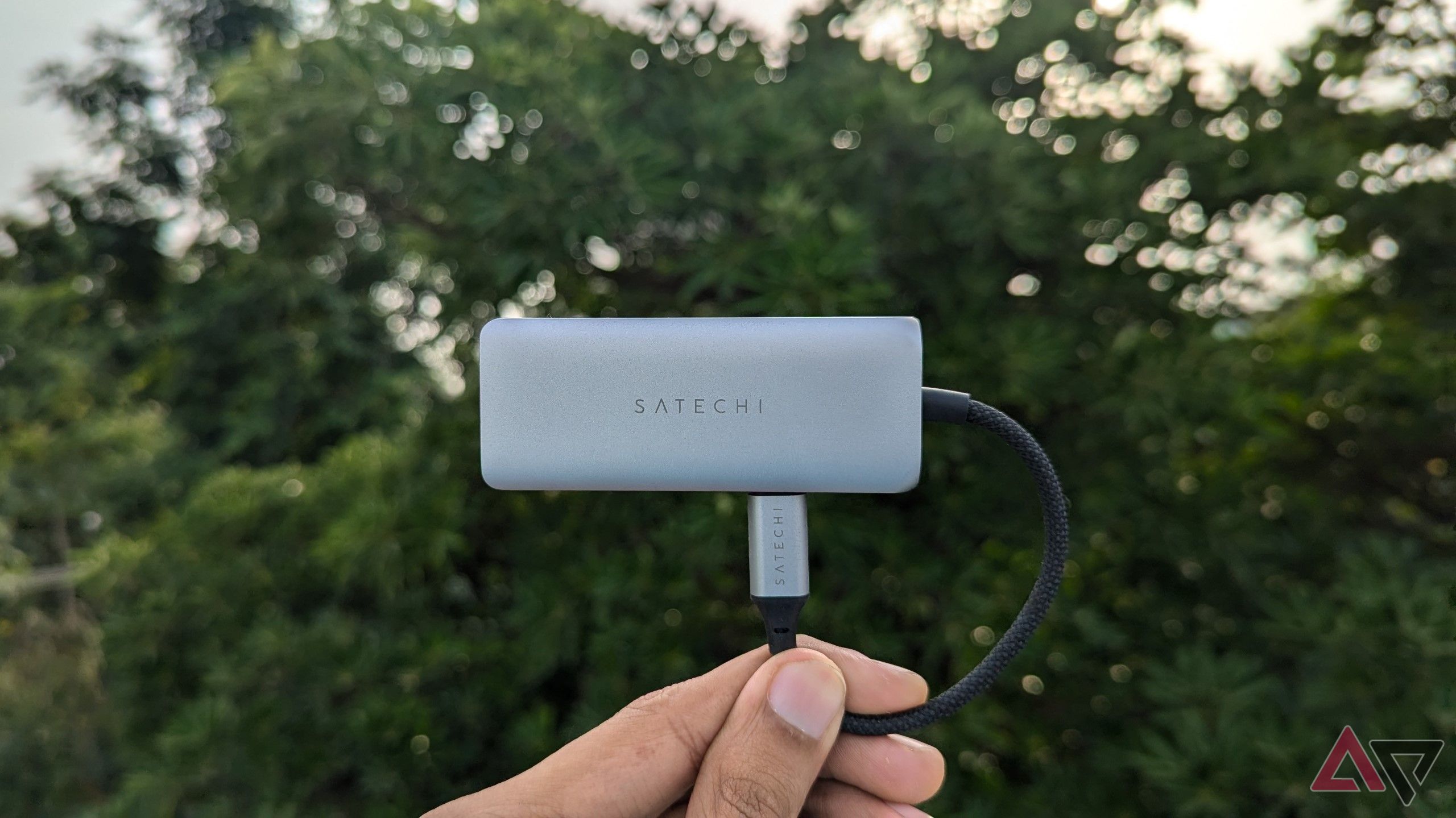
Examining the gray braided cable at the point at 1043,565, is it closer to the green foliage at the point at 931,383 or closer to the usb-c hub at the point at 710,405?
the usb-c hub at the point at 710,405

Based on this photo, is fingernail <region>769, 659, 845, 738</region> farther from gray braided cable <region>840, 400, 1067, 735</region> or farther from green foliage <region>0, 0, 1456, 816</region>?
green foliage <region>0, 0, 1456, 816</region>

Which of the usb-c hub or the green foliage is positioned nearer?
the usb-c hub

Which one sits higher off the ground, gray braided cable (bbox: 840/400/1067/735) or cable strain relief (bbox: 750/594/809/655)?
gray braided cable (bbox: 840/400/1067/735)

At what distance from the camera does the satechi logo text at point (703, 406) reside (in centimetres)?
57

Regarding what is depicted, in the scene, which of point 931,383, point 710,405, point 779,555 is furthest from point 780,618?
point 931,383

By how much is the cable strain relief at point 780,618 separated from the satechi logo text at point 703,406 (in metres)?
0.14

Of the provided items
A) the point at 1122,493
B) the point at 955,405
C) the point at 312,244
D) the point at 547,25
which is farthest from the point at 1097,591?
the point at 312,244

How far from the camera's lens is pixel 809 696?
609 millimetres

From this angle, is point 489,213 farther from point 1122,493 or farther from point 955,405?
point 1122,493

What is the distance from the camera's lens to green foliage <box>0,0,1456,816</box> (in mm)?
1222

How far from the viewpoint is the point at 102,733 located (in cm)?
273

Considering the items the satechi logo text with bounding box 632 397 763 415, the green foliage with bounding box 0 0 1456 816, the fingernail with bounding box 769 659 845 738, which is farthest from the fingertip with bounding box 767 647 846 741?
the green foliage with bounding box 0 0 1456 816

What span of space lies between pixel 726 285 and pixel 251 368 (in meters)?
4.18

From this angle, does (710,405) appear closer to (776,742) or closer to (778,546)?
(778,546)
